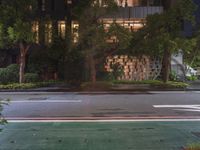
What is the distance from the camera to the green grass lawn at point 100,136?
9.59 meters

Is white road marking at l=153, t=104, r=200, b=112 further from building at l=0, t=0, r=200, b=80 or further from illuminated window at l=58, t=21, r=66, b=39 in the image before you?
illuminated window at l=58, t=21, r=66, b=39

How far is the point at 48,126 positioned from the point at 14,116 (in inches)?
118

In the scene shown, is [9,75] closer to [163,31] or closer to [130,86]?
[130,86]

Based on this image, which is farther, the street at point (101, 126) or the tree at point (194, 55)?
the tree at point (194, 55)

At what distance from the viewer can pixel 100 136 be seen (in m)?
10.9

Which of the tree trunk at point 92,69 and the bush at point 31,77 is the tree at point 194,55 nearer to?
the tree trunk at point 92,69

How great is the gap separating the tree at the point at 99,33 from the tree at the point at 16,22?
3.28m

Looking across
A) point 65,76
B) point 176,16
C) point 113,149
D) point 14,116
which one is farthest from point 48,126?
point 65,76

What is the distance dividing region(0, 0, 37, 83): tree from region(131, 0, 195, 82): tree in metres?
6.68

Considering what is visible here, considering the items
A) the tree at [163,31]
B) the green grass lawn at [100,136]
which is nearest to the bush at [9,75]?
the tree at [163,31]

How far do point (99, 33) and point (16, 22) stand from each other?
504 centimetres

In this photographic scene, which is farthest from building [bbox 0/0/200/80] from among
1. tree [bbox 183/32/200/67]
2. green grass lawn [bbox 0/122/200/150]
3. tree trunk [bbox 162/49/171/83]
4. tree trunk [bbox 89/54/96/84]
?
green grass lawn [bbox 0/122/200/150]

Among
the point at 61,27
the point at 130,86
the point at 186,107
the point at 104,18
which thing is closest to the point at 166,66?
the point at 130,86

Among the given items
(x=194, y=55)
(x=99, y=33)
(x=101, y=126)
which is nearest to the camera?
(x=101, y=126)
